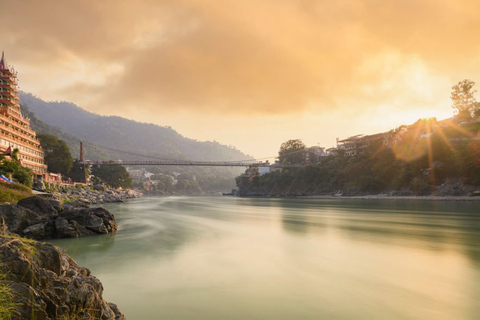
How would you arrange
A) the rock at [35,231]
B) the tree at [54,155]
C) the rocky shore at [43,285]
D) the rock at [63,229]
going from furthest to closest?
the tree at [54,155] → the rock at [63,229] → the rock at [35,231] → the rocky shore at [43,285]

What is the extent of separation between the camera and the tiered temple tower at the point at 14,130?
4609 centimetres

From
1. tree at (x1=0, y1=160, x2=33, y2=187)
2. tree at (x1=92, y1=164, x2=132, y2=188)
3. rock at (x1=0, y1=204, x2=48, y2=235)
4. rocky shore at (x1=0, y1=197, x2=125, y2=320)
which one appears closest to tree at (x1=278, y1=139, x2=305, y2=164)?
tree at (x1=92, y1=164, x2=132, y2=188)

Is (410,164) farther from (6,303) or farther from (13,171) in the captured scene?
(6,303)

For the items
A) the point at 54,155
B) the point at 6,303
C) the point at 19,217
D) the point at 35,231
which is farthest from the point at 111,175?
the point at 6,303

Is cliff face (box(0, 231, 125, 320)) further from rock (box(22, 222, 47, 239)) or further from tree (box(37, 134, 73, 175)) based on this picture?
tree (box(37, 134, 73, 175))

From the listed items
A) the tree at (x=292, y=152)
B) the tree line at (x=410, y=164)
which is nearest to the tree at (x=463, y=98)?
the tree line at (x=410, y=164)

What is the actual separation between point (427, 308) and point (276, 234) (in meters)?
→ 12.1

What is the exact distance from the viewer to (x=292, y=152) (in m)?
121

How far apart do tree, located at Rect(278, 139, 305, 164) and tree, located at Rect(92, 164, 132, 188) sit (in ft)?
193

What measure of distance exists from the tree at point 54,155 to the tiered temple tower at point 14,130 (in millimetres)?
1586

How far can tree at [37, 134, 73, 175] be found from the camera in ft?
199

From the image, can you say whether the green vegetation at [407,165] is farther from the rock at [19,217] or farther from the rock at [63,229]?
the rock at [19,217]

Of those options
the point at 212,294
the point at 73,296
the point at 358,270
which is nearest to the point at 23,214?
the point at 212,294

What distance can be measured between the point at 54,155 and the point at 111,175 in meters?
27.8
